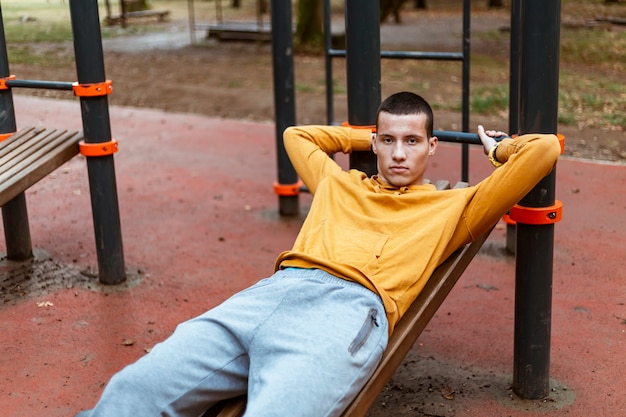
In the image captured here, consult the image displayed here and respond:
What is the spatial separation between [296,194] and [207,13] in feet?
74.3

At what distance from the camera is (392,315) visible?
101 inches

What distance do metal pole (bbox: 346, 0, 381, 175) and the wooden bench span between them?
1556 mm

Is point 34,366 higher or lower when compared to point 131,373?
lower

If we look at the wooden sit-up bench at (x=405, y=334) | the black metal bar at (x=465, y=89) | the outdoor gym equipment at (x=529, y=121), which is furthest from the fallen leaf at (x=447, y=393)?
the black metal bar at (x=465, y=89)

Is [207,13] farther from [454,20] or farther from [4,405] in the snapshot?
[4,405]

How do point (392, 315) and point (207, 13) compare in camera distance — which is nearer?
point (392, 315)

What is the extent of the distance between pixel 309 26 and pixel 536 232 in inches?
505

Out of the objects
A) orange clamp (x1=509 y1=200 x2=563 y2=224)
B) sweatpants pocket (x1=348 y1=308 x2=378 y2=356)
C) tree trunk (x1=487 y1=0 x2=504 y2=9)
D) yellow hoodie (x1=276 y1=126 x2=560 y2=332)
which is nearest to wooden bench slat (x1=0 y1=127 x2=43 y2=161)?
yellow hoodie (x1=276 y1=126 x2=560 y2=332)

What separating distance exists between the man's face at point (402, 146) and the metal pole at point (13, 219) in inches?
99.3

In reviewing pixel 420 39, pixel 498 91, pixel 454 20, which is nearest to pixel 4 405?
pixel 498 91

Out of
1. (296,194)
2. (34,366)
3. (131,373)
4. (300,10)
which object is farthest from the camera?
(300,10)

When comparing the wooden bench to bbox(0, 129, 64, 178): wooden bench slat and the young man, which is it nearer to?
bbox(0, 129, 64, 178): wooden bench slat

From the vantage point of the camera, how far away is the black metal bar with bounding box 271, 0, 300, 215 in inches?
203

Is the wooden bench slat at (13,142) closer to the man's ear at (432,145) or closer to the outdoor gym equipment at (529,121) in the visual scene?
the outdoor gym equipment at (529,121)
